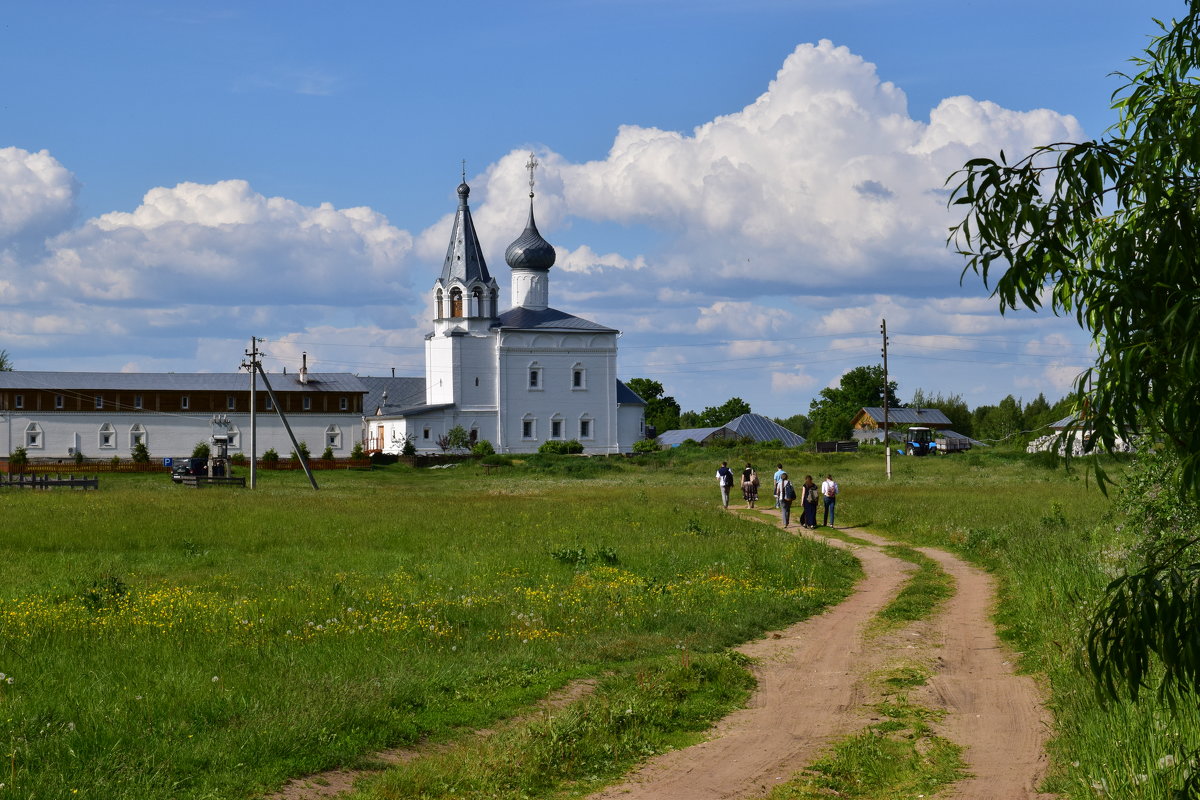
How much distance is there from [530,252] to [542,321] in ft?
17.4

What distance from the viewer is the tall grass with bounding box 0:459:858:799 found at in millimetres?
9156

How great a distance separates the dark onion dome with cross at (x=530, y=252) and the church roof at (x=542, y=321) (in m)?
3.21

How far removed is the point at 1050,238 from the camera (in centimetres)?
547

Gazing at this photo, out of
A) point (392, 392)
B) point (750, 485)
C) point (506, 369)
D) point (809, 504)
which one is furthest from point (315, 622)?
point (392, 392)

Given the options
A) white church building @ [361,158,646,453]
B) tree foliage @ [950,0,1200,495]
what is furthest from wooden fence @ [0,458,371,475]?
tree foliage @ [950,0,1200,495]

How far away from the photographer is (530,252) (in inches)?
3615

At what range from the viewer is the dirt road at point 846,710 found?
9.09 meters

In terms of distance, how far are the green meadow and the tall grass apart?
4cm

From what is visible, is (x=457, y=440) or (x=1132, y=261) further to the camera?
(x=457, y=440)

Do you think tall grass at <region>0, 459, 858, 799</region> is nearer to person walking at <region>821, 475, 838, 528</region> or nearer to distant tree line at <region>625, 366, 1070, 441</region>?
person walking at <region>821, 475, 838, 528</region>

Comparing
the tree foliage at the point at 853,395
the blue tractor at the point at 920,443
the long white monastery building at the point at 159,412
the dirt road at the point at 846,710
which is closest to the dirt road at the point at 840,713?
the dirt road at the point at 846,710

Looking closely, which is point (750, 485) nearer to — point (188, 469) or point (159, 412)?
point (188, 469)

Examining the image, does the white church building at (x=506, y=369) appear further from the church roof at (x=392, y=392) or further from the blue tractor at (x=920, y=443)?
the blue tractor at (x=920, y=443)

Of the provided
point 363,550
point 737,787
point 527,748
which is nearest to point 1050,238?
point 737,787
